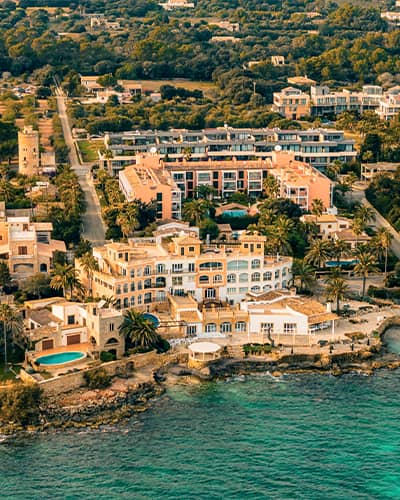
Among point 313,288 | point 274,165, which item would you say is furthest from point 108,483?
point 274,165

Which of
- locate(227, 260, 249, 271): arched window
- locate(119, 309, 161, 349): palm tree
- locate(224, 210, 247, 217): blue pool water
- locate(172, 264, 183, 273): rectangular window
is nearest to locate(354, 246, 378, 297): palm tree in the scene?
locate(227, 260, 249, 271): arched window

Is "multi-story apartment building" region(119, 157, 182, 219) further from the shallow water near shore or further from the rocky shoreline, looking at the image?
the shallow water near shore

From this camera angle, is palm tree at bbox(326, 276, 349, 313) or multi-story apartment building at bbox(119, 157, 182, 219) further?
multi-story apartment building at bbox(119, 157, 182, 219)

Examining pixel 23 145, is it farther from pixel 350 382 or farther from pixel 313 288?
pixel 350 382

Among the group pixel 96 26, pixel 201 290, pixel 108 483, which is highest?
pixel 96 26

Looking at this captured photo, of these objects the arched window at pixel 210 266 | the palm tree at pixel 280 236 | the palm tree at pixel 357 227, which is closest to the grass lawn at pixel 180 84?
the palm tree at pixel 357 227

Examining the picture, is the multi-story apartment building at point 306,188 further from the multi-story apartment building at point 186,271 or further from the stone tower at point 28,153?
the stone tower at point 28,153

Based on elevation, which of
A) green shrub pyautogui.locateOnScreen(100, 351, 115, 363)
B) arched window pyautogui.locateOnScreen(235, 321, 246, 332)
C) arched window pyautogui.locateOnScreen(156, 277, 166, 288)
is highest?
arched window pyautogui.locateOnScreen(156, 277, 166, 288)

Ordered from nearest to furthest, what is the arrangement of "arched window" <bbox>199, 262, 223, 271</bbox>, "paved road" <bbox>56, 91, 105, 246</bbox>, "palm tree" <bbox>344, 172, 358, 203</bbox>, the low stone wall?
1. the low stone wall
2. "arched window" <bbox>199, 262, 223, 271</bbox>
3. "paved road" <bbox>56, 91, 105, 246</bbox>
4. "palm tree" <bbox>344, 172, 358, 203</bbox>
